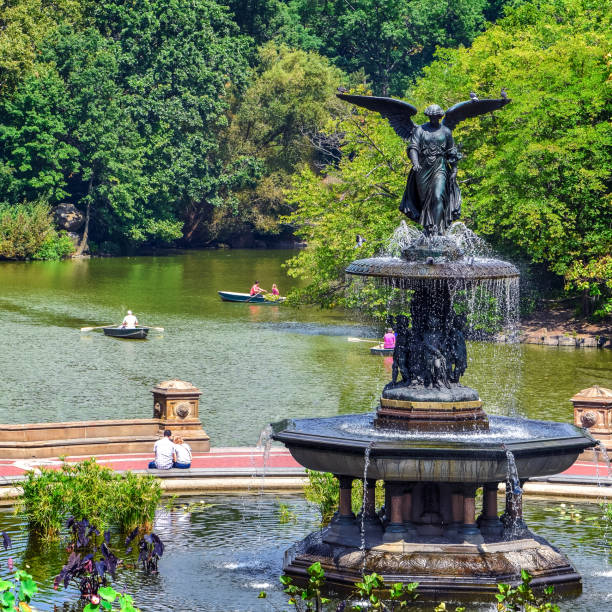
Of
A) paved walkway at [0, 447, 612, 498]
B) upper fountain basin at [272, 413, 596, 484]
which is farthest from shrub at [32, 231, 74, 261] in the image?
upper fountain basin at [272, 413, 596, 484]

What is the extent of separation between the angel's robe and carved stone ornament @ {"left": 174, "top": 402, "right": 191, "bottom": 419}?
10449 millimetres

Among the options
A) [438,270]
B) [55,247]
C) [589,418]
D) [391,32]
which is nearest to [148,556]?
[438,270]

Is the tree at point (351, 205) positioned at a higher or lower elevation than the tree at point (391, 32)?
lower

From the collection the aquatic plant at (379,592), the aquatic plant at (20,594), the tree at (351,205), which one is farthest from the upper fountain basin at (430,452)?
the tree at (351,205)

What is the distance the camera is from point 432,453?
17953mm

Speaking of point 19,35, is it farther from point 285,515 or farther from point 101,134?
point 285,515

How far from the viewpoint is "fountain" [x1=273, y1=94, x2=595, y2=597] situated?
18141 mm

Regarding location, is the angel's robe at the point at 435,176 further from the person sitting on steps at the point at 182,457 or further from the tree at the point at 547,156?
the tree at the point at 547,156

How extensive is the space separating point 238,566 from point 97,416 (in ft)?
59.5

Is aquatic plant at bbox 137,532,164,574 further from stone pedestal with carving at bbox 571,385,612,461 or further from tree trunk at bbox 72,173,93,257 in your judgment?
tree trunk at bbox 72,173,93,257

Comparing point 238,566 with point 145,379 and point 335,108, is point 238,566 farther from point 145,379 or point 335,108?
point 335,108

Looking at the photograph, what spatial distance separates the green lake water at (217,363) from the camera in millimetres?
38281

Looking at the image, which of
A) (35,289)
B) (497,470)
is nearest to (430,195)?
(497,470)

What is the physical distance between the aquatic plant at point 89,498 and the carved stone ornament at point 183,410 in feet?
28.7
